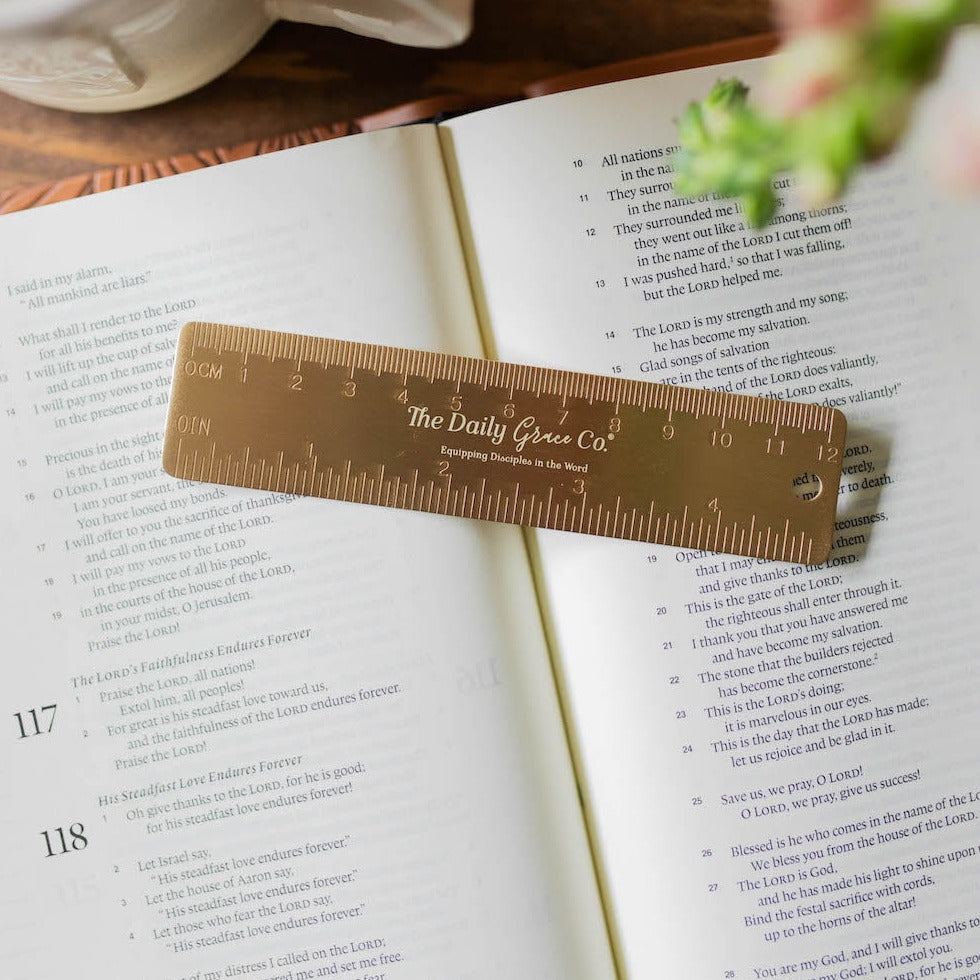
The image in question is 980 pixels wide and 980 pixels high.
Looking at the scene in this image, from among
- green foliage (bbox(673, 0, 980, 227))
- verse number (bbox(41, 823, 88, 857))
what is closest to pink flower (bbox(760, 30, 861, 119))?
green foliage (bbox(673, 0, 980, 227))

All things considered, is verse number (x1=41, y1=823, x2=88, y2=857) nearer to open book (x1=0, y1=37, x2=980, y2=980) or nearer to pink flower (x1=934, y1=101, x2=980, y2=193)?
open book (x1=0, y1=37, x2=980, y2=980)

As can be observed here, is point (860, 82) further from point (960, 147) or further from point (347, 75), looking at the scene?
point (347, 75)

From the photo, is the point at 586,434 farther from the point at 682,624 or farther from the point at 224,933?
the point at 224,933

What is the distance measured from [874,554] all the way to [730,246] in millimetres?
214

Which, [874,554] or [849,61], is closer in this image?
[849,61]

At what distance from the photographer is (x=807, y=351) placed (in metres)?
0.58

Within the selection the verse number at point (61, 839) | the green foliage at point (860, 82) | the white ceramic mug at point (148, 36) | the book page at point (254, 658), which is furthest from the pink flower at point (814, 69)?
the verse number at point (61, 839)

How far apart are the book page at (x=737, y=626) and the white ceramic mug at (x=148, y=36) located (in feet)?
0.35

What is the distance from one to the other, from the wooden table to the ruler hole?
0.97 feet

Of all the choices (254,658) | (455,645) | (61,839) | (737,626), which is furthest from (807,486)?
(61,839)

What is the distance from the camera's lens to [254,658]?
58cm

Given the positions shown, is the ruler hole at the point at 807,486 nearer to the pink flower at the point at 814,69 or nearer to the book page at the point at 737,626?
the book page at the point at 737,626

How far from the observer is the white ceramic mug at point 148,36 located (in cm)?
38

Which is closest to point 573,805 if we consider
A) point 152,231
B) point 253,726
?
point 253,726
